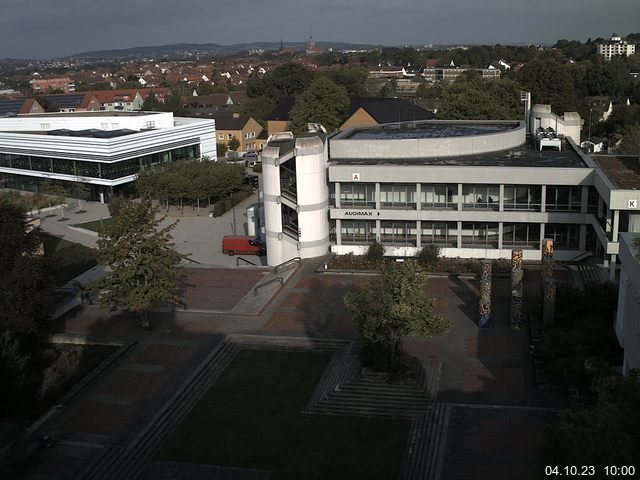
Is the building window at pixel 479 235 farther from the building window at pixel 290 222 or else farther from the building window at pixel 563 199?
the building window at pixel 290 222

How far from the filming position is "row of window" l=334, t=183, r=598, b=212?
3866 centimetres

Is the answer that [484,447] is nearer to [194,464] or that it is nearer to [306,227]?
[194,464]

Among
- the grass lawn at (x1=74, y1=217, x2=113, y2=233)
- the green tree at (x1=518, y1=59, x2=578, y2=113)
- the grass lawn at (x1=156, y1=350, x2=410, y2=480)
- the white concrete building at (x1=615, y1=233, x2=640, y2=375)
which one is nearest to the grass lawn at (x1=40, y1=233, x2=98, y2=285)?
the grass lawn at (x1=74, y1=217, x2=113, y2=233)

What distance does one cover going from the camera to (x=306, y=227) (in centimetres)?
4072

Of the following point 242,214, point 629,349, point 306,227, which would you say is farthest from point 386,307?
point 242,214

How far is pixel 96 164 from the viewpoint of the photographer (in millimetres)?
64188

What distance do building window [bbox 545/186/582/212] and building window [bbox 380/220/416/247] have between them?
24.6 ft

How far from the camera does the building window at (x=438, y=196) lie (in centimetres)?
4016

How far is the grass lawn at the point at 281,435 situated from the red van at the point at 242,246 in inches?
728

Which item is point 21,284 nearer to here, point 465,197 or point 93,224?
point 465,197

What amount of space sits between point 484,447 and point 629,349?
5343 millimetres

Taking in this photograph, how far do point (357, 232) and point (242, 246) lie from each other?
7.71 m

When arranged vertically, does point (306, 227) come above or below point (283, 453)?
above

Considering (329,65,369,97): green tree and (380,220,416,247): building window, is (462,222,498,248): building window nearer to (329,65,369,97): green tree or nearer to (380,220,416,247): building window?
(380,220,416,247): building window
